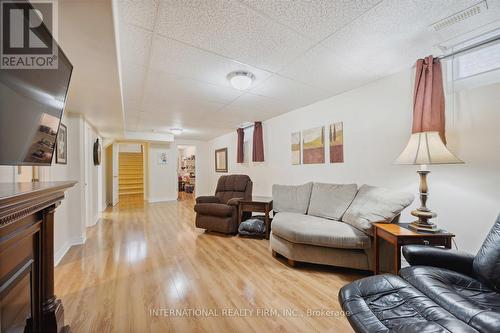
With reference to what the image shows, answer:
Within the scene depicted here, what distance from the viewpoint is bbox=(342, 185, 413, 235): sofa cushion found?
6.84 feet

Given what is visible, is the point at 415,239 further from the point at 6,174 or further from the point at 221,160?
the point at 221,160

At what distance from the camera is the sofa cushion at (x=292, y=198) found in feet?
10.3

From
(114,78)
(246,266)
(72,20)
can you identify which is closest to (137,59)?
(114,78)

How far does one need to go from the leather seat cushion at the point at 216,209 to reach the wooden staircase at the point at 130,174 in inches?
271

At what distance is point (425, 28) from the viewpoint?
1664 millimetres

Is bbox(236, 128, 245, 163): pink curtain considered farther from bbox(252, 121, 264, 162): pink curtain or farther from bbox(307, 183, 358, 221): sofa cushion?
bbox(307, 183, 358, 221): sofa cushion

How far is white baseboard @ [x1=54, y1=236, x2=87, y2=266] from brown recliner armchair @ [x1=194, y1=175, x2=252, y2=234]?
1728 mm

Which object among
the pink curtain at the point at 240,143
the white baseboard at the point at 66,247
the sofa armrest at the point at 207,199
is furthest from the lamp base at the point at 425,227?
the pink curtain at the point at 240,143

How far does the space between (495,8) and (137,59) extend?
284cm

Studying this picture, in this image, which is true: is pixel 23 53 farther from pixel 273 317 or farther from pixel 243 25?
pixel 273 317

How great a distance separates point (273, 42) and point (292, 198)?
2.14m

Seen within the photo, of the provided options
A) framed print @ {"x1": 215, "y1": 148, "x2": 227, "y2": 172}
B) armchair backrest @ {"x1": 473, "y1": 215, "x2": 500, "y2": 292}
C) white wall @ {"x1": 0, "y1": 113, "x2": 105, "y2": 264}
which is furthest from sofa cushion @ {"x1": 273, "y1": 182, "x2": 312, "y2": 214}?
framed print @ {"x1": 215, "y1": 148, "x2": 227, "y2": 172}

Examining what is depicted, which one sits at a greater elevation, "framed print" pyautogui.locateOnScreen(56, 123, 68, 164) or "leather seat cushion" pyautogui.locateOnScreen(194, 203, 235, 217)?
"framed print" pyautogui.locateOnScreen(56, 123, 68, 164)
